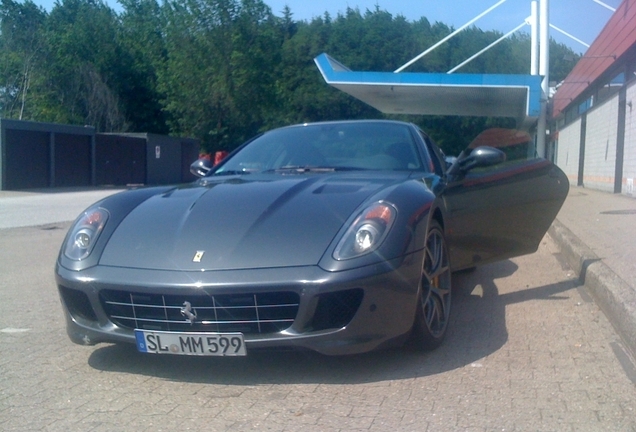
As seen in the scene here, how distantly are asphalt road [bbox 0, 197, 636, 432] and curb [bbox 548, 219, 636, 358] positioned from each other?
12 centimetres

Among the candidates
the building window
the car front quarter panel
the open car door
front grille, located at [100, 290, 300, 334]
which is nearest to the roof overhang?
the building window

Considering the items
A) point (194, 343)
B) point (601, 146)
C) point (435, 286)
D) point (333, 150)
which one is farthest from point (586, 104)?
point (194, 343)

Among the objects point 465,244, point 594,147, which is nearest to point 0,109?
point 594,147

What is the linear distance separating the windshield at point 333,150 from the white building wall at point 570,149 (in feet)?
73.6

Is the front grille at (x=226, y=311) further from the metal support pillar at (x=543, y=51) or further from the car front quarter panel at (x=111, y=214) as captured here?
the metal support pillar at (x=543, y=51)

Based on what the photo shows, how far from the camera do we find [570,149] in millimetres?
29312

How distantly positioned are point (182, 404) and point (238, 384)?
13.9 inches

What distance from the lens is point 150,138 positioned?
37.7m

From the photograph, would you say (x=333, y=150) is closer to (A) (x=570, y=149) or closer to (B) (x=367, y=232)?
(B) (x=367, y=232)

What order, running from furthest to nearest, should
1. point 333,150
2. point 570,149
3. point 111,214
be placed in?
point 570,149 < point 333,150 < point 111,214

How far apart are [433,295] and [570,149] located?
2701 cm

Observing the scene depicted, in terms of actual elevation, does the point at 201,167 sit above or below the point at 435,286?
above

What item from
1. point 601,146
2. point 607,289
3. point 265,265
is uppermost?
→ point 265,265

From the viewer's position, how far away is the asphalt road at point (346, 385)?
10.5ft
